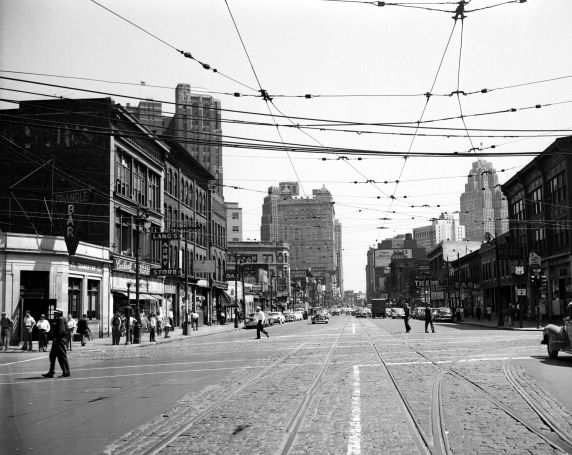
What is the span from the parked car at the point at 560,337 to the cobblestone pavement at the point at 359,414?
2008 millimetres

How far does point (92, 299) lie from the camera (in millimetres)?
41344

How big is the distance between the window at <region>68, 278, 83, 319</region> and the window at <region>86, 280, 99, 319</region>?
1.18m

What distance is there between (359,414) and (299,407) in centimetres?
126

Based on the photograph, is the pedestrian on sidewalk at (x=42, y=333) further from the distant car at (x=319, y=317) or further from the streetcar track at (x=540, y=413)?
the distant car at (x=319, y=317)

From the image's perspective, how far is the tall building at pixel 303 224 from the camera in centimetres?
6038

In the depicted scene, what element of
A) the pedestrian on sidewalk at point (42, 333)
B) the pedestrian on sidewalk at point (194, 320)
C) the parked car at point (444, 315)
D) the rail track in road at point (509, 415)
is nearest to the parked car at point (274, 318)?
the pedestrian on sidewalk at point (194, 320)

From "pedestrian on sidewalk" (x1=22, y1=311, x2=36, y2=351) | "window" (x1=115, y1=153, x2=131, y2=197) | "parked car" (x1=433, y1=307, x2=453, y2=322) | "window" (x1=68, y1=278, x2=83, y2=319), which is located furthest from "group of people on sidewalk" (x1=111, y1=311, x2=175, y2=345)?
"parked car" (x1=433, y1=307, x2=453, y2=322)

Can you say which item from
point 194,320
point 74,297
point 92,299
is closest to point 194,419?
point 74,297

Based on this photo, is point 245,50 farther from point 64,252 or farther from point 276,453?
point 64,252

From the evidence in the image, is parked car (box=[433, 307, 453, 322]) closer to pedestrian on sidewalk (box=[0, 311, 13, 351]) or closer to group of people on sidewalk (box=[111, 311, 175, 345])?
group of people on sidewalk (box=[111, 311, 175, 345])

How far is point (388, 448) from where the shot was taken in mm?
8266

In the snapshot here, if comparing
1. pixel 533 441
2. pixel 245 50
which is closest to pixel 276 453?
pixel 533 441

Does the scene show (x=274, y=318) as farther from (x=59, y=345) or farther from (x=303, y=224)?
(x=59, y=345)

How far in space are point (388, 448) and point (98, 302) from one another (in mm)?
36247
